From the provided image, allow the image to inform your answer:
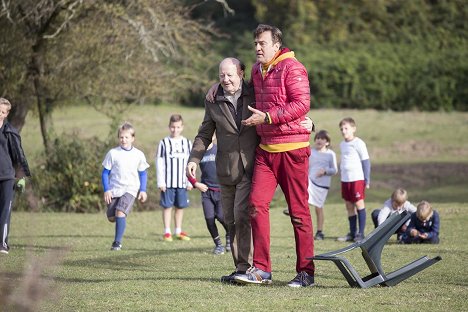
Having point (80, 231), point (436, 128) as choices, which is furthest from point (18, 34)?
point (436, 128)

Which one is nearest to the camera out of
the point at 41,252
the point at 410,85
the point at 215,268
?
the point at 215,268

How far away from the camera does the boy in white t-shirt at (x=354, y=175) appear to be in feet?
46.4

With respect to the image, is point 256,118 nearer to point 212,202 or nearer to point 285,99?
point 285,99

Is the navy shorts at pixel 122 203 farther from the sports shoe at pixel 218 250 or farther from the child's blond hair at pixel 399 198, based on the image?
the child's blond hair at pixel 399 198

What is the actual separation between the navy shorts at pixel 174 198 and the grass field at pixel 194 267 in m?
0.58

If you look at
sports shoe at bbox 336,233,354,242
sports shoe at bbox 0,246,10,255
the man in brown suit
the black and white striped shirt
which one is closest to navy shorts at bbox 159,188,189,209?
the black and white striped shirt

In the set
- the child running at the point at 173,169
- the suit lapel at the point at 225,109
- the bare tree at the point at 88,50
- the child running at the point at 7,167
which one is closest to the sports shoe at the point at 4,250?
the child running at the point at 7,167

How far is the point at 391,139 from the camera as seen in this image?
3344 centimetres

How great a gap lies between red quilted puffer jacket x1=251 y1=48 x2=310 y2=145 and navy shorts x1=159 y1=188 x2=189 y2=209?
5729mm

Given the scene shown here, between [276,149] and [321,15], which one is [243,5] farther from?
[276,149]

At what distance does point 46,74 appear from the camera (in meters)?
20.9

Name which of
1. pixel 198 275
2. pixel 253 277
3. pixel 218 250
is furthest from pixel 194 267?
pixel 253 277

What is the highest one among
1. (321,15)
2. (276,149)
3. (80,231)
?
(321,15)

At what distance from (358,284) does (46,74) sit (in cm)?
1366
